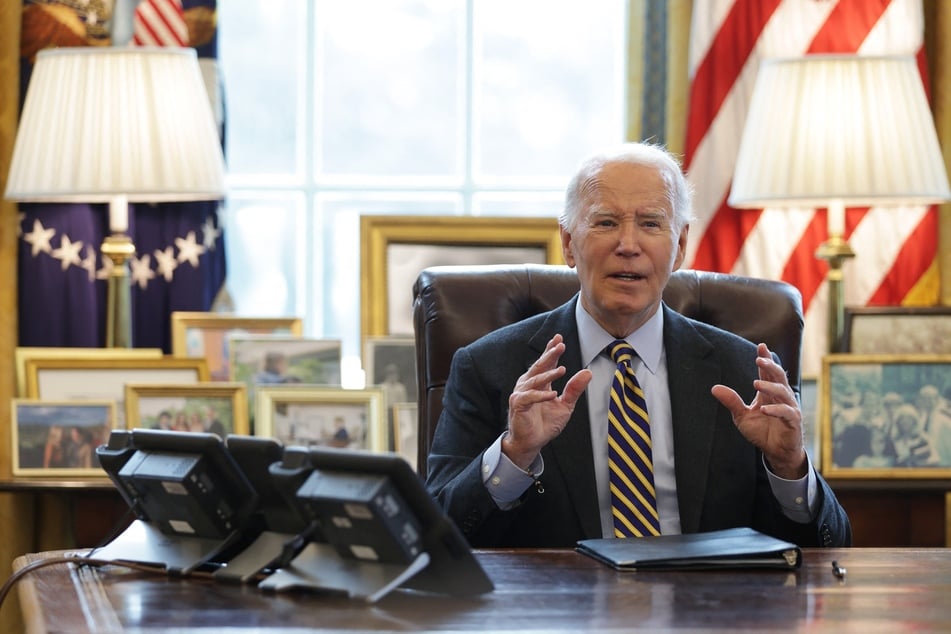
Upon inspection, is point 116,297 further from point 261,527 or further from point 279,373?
point 261,527

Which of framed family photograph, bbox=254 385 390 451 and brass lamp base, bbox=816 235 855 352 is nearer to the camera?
framed family photograph, bbox=254 385 390 451

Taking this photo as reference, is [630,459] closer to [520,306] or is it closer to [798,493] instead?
[798,493]

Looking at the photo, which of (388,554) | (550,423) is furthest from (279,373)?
(388,554)

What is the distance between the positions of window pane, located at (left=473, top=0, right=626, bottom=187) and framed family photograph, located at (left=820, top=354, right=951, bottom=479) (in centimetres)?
104

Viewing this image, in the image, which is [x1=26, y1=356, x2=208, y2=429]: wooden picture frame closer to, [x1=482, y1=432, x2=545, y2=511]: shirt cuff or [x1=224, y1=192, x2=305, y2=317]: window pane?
[x1=224, y1=192, x2=305, y2=317]: window pane

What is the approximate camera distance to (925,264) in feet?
12.0

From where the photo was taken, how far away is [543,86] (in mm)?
3943

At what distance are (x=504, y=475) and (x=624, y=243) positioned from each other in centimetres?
50

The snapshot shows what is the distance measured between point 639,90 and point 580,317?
139 centimetres

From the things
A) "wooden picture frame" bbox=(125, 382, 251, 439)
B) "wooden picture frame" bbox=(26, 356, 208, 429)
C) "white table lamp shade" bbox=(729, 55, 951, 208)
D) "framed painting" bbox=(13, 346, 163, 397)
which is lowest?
"wooden picture frame" bbox=(125, 382, 251, 439)

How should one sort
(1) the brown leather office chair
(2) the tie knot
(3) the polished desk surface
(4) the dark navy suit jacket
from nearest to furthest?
(3) the polished desk surface
(4) the dark navy suit jacket
(2) the tie knot
(1) the brown leather office chair

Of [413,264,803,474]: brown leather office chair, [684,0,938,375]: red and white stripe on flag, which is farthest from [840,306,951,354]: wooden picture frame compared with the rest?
[413,264,803,474]: brown leather office chair

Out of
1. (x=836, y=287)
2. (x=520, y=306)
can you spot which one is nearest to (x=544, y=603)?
(x=520, y=306)

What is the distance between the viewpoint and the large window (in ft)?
12.7
